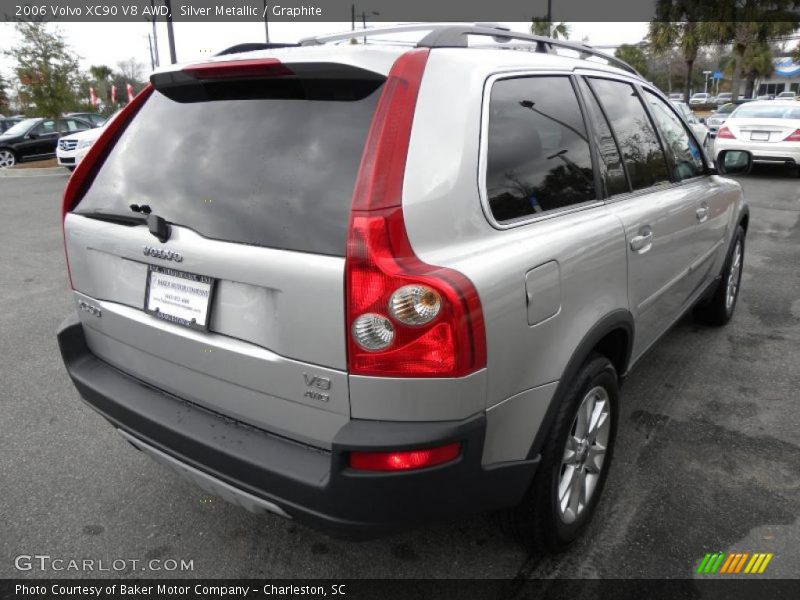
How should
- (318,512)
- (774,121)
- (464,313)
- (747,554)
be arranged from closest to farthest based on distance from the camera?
(464,313)
(318,512)
(747,554)
(774,121)

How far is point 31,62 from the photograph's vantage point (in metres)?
19.4

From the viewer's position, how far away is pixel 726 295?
462 cm

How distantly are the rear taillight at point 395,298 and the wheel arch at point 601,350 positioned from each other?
484 millimetres

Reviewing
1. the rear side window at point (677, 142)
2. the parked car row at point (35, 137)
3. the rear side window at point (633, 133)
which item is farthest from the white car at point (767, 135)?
the parked car row at point (35, 137)

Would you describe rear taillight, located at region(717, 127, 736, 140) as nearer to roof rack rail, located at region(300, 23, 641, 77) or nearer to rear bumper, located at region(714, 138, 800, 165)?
rear bumper, located at region(714, 138, 800, 165)

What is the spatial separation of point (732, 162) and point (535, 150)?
2.71 m

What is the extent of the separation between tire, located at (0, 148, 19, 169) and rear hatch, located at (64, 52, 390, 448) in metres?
20.5

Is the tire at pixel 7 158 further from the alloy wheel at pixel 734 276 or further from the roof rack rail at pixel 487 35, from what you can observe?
the roof rack rail at pixel 487 35

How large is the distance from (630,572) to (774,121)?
43.7 feet

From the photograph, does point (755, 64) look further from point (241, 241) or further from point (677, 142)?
point (241, 241)

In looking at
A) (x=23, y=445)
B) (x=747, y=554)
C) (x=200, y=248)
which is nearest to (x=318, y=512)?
(x=200, y=248)

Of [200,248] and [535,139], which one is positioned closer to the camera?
[200,248]

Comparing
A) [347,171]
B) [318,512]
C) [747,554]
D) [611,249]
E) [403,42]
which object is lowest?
[747,554]

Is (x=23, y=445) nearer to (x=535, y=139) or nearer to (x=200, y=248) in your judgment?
(x=200, y=248)
